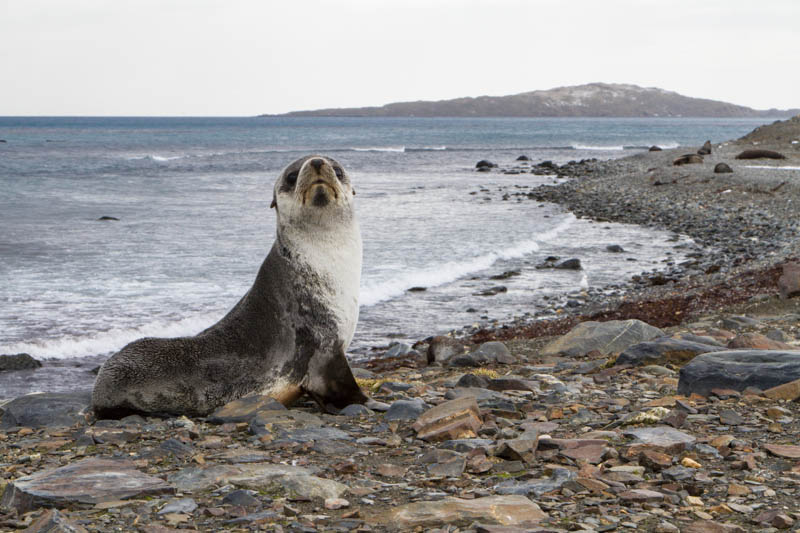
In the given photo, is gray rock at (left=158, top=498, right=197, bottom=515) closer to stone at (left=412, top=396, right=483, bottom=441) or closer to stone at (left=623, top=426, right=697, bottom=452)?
stone at (left=412, top=396, right=483, bottom=441)

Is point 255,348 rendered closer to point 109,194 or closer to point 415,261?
point 415,261

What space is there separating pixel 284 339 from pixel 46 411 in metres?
2.20

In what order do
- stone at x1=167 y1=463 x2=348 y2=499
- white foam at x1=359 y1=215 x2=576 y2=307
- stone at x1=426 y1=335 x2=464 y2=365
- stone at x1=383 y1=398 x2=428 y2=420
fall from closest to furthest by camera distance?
stone at x1=167 y1=463 x2=348 y2=499 < stone at x1=383 y1=398 x2=428 y2=420 < stone at x1=426 y1=335 x2=464 y2=365 < white foam at x1=359 y1=215 x2=576 y2=307

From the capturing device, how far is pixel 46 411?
7016 millimetres

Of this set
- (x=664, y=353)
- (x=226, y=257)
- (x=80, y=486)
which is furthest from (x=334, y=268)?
(x=226, y=257)

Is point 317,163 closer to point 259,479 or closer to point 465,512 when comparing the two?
point 259,479

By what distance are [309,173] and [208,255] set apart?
528 inches

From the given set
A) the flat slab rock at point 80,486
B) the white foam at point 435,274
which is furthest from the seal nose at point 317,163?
the white foam at point 435,274

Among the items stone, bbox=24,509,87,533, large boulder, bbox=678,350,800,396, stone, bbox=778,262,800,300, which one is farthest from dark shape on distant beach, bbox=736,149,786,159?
stone, bbox=24,509,87,533

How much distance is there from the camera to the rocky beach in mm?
4035

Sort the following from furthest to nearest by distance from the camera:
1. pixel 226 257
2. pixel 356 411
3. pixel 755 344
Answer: pixel 226 257 < pixel 755 344 < pixel 356 411

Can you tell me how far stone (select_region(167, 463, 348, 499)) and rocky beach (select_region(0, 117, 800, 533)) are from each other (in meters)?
0.01

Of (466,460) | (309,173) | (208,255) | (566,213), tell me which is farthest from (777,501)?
(566,213)

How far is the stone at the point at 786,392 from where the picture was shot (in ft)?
19.8
